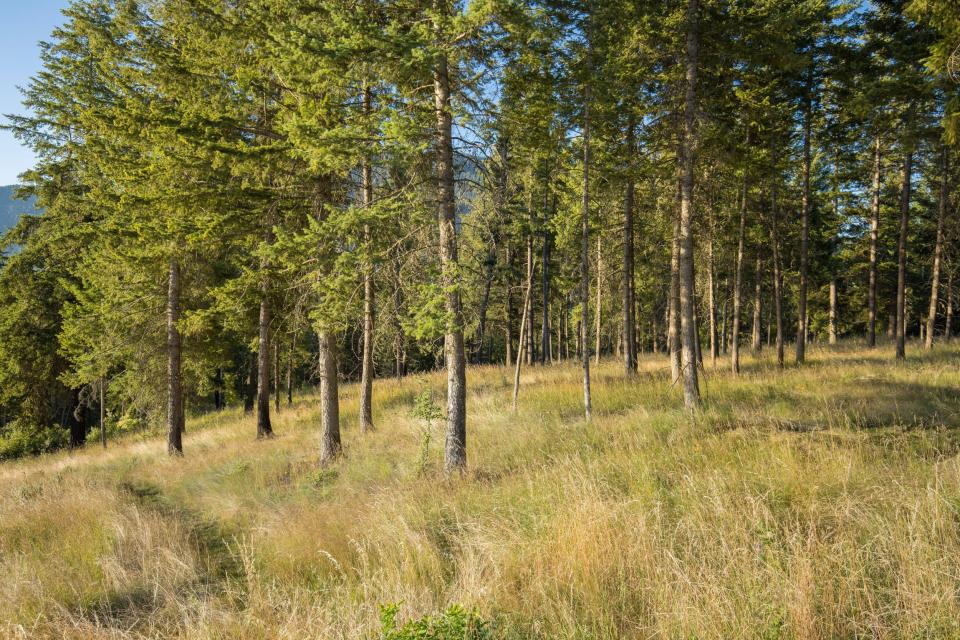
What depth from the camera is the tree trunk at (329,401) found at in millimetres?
10164

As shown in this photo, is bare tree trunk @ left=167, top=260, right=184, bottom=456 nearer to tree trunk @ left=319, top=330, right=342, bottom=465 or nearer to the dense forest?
the dense forest

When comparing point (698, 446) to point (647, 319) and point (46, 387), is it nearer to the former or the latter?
point (46, 387)

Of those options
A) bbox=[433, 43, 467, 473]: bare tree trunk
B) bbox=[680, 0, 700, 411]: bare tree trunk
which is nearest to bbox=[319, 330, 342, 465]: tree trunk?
bbox=[433, 43, 467, 473]: bare tree trunk

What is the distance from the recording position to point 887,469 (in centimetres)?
461

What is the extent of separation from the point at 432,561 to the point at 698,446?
3977mm

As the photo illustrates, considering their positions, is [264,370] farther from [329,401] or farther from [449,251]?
[449,251]

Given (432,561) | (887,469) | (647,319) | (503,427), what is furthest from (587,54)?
(647,319)

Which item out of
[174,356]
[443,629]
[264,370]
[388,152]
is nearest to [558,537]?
[443,629]

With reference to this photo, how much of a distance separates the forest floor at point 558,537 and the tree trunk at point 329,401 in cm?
65

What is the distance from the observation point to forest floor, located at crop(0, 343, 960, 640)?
288 cm

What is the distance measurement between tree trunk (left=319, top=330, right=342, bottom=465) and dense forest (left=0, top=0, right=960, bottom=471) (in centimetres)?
6

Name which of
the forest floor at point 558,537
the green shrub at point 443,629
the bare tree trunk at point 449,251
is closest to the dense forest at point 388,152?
the bare tree trunk at point 449,251

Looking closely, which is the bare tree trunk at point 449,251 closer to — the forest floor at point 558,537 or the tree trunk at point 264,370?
the forest floor at point 558,537

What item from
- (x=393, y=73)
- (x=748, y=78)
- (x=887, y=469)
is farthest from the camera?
(x=748, y=78)
